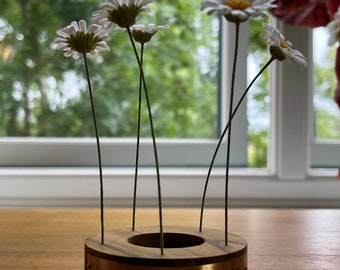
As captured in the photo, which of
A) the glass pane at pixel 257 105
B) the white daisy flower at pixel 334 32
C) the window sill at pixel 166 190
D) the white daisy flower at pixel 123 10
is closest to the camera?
the white daisy flower at pixel 334 32

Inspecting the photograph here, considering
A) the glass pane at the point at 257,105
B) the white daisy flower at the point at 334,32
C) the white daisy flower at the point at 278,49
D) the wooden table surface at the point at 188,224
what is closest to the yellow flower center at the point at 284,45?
the white daisy flower at the point at 278,49

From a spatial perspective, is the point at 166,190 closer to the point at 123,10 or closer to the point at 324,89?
the point at 324,89

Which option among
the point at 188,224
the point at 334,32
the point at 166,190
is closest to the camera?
the point at 334,32

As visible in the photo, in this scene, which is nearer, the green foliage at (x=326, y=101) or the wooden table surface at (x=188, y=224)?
the wooden table surface at (x=188, y=224)

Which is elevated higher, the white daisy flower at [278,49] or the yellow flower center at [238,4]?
the yellow flower center at [238,4]

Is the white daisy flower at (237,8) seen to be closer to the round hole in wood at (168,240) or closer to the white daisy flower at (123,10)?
the white daisy flower at (123,10)

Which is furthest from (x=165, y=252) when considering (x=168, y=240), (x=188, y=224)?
(x=188, y=224)

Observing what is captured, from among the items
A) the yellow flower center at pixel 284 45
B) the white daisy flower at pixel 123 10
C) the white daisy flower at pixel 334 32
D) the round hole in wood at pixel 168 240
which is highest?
the white daisy flower at pixel 123 10

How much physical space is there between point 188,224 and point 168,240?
0.34 m

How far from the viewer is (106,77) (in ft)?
5.40

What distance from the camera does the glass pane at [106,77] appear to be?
1.64 meters

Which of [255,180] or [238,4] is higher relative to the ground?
[238,4]

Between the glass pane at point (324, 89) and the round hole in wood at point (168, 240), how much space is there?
107cm

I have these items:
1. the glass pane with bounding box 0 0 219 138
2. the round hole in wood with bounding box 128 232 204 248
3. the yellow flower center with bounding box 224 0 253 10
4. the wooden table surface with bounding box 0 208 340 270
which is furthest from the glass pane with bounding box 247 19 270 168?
the yellow flower center with bounding box 224 0 253 10
